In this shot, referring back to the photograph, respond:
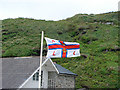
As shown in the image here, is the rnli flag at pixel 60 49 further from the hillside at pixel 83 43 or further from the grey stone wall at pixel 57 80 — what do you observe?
the hillside at pixel 83 43

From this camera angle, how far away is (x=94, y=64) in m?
29.7

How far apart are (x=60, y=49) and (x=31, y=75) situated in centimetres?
334

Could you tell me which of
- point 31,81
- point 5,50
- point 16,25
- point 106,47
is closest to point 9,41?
point 5,50

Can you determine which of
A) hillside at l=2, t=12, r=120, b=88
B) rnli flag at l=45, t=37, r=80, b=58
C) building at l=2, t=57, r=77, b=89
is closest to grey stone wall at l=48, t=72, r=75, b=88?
building at l=2, t=57, r=77, b=89

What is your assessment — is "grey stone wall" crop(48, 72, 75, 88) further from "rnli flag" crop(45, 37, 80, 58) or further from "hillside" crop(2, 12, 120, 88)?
"rnli flag" crop(45, 37, 80, 58)

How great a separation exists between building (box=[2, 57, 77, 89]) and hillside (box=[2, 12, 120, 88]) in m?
5.24

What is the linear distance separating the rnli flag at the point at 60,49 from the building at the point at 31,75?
2.92m

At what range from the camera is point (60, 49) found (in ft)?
45.2

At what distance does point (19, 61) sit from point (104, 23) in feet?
128

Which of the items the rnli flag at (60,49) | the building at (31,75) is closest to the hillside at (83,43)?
the building at (31,75)

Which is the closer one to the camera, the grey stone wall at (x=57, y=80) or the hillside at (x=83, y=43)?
the grey stone wall at (x=57, y=80)

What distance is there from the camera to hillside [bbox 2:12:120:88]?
2656 centimetres

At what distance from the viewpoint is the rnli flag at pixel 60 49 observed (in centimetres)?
1346

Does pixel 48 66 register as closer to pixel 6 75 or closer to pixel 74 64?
pixel 6 75
